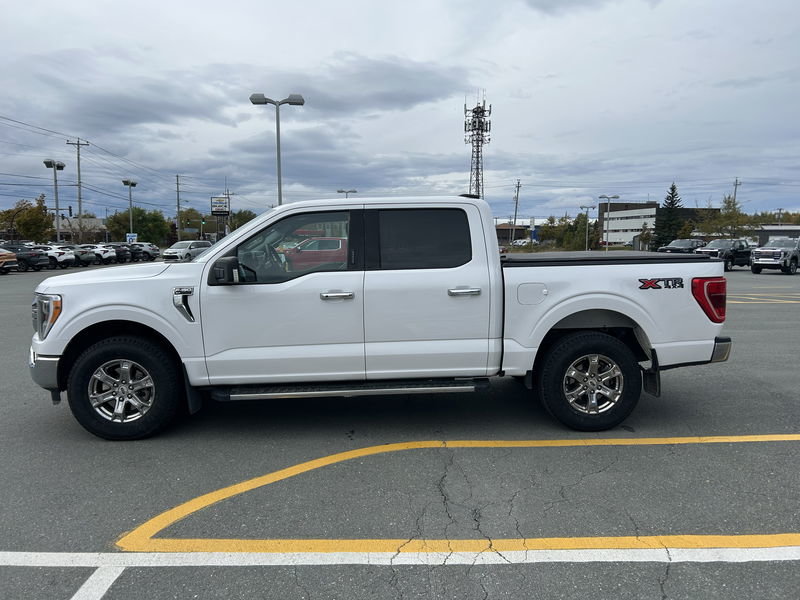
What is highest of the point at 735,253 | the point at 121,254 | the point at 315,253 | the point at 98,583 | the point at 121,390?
the point at 315,253

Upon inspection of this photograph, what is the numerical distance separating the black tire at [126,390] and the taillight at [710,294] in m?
4.36

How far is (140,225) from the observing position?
9469 cm

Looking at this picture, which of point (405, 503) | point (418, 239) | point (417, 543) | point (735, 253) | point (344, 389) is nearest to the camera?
point (417, 543)

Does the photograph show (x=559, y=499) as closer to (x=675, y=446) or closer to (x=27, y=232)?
(x=675, y=446)

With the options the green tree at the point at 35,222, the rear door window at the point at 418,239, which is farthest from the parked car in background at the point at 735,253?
the green tree at the point at 35,222

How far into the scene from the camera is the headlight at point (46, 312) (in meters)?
4.62

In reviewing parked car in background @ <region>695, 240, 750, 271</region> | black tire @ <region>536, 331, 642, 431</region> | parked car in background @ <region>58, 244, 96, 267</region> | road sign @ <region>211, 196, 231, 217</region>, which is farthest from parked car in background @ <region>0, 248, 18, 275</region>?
parked car in background @ <region>695, 240, 750, 271</region>

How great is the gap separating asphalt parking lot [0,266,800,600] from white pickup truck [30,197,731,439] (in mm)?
453

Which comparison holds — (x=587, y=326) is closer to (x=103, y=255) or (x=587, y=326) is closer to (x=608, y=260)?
(x=608, y=260)

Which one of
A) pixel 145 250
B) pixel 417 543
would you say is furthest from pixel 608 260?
pixel 145 250

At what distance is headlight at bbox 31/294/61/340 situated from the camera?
462cm

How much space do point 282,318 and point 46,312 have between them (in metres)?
1.90

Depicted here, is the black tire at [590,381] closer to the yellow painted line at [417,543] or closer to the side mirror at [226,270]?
the yellow painted line at [417,543]

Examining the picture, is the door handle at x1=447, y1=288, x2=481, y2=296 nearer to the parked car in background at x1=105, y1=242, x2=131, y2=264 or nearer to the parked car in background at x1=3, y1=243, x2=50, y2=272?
the parked car in background at x1=3, y1=243, x2=50, y2=272
